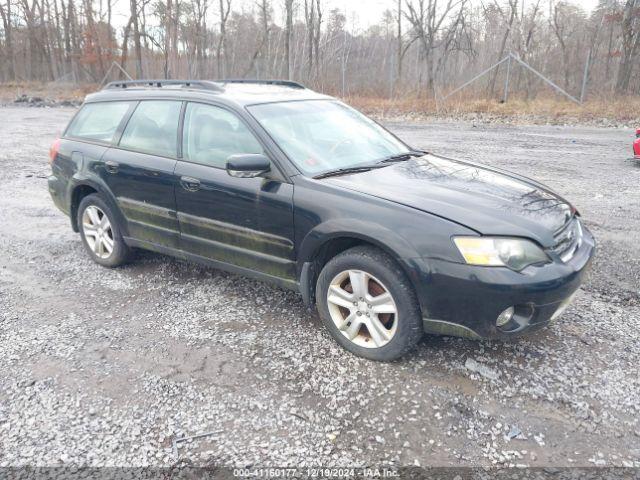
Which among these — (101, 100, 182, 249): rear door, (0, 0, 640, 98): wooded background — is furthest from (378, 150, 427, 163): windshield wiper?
(0, 0, 640, 98): wooded background

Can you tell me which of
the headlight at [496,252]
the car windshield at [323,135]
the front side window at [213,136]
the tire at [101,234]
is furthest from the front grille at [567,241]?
the tire at [101,234]

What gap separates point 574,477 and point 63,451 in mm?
2491

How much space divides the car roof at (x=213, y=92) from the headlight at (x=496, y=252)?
2047 mm

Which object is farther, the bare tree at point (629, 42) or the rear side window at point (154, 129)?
the bare tree at point (629, 42)

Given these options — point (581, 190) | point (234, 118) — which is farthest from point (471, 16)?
point (234, 118)

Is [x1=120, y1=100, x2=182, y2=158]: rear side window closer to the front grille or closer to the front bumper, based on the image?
the front bumper

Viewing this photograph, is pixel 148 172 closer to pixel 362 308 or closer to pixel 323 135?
pixel 323 135

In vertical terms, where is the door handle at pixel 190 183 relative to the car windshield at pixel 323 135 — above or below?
below

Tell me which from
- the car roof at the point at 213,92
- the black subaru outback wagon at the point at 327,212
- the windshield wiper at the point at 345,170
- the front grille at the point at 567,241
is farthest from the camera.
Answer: the car roof at the point at 213,92

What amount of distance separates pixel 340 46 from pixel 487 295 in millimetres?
49778

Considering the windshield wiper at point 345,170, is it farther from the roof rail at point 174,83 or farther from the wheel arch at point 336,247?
the roof rail at point 174,83

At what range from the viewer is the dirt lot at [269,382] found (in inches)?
99.6

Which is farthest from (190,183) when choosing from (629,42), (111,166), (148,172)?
(629,42)

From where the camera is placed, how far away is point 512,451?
8.13 feet
